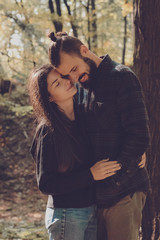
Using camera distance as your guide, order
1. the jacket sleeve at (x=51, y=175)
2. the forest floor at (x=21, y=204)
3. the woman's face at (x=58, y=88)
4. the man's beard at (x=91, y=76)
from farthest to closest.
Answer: the forest floor at (x=21, y=204), the man's beard at (x=91, y=76), the woman's face at (x=58, y=88), the jacket sleeve at (x=51, y=175)

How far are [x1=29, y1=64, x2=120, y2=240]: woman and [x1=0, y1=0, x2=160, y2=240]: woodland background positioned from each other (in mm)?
992

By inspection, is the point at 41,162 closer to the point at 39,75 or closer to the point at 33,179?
the point at 39,75

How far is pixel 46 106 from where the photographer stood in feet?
6.61

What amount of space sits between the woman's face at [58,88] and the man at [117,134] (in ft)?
0.21

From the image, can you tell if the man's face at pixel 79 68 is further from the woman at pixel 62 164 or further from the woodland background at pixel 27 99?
the woodland background at pixel 27 99

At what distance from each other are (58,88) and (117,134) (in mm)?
575

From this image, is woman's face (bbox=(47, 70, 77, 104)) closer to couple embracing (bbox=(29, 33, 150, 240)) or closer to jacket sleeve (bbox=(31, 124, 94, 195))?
couple embracing (bbox=(29, 33, 150, 240))

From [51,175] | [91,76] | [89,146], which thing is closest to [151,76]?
[91,76]

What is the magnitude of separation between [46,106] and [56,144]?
12.3 inches

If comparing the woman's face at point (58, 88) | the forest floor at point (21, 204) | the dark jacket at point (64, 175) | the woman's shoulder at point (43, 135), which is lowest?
the forest floor at point (21, 204)

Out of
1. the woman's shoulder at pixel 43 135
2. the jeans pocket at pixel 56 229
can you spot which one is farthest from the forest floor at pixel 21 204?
the woman's shoulder at pixel 43 135

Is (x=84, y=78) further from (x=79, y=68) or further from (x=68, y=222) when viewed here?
(x=68, y=222)

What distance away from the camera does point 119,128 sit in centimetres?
203

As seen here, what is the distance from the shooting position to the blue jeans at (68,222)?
190cm
